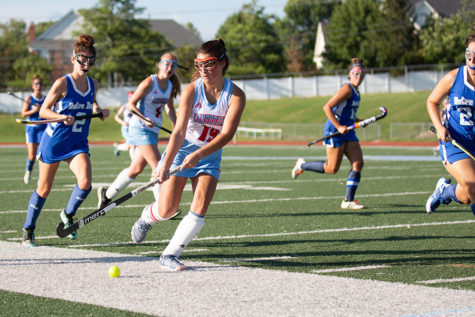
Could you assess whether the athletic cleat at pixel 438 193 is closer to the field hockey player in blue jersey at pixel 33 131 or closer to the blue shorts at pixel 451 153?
the blue shorts at pixel 451 153

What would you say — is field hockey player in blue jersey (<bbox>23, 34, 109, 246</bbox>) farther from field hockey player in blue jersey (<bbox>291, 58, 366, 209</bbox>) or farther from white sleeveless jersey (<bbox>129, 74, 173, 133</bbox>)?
field hockey player in blue jersey (<bbox>291, 58, 366, 209</bbox>)

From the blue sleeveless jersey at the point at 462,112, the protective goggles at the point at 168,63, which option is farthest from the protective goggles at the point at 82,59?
the blue sleeveless jersey at the point at 462,112

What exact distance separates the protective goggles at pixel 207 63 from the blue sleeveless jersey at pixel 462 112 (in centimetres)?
232

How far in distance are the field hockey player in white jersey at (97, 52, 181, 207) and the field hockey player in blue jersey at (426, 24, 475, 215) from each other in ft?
13.2

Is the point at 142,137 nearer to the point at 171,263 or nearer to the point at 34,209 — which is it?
the point at 34,209

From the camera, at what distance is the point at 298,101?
183 feet

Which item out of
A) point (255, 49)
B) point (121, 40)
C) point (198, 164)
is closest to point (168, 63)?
point (198, 164)

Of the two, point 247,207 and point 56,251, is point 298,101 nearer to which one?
point 247,207

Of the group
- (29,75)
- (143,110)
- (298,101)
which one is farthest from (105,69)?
(143,110)

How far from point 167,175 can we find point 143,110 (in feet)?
15.2

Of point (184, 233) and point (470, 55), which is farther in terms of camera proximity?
point (470, 55)

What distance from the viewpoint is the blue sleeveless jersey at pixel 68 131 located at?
755cm

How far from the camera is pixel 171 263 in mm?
5938

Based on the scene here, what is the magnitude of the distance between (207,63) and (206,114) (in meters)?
0.42
